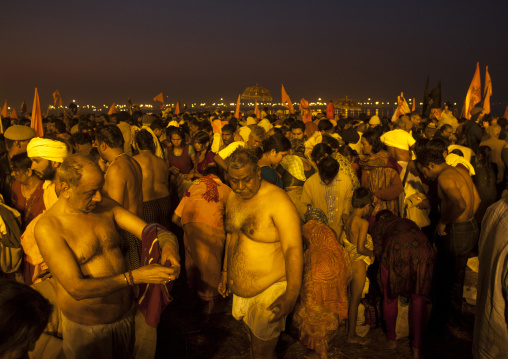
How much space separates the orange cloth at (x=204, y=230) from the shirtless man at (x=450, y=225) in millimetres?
2479

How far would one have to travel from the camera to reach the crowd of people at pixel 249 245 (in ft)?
7.88

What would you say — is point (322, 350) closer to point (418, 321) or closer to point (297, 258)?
point (418, 321)

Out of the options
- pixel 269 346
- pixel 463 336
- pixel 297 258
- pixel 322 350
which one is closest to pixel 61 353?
pixel 269 346

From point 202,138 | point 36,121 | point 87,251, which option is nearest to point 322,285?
point 87,251

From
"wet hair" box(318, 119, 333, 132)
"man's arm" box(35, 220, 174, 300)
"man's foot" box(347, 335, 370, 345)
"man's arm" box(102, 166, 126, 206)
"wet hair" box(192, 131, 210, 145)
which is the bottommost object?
"man's foot" box(347, 335, 370, 345)

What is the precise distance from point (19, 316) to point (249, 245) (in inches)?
75.7

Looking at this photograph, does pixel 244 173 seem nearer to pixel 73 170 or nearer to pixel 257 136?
pixel 73 170

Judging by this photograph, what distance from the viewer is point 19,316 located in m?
1.43

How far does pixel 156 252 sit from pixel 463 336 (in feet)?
12.2

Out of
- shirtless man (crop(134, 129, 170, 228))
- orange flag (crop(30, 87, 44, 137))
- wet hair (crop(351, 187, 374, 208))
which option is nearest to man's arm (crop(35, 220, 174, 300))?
wet hair (crop(351, 187, 374, 208))

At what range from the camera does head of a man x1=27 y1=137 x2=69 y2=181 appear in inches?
147

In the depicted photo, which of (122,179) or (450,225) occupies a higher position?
(122,179)

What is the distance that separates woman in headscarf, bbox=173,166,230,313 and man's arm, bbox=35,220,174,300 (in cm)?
245

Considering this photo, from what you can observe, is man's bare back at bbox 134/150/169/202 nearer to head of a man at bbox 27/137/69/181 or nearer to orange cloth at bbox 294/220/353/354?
head of a man at bbox 27/137/69/181
